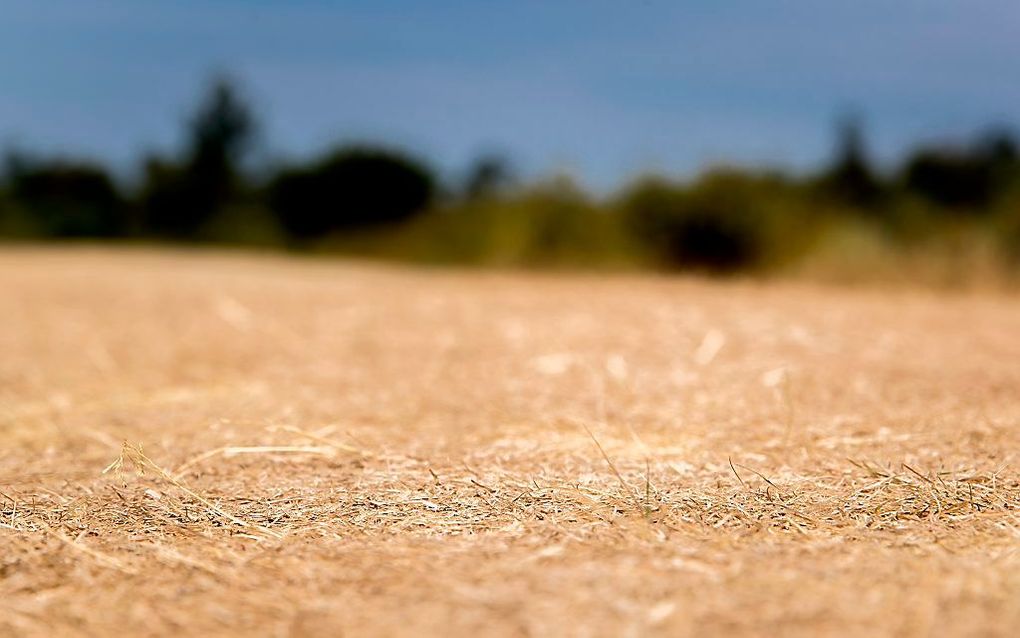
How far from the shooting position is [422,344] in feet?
12.0

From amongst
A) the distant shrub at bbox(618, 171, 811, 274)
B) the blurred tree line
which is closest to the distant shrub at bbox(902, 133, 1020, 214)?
the blurred tree line

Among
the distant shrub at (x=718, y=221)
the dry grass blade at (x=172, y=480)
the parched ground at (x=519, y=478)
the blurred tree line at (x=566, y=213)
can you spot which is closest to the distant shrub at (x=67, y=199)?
the blurred tree line at (x=566, y=213)

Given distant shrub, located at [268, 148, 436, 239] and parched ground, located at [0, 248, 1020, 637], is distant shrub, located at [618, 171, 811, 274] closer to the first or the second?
parched ground, located at [0, 248, 1020, 637]

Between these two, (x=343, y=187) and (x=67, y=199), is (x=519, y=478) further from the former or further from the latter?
(x=67, y=199)

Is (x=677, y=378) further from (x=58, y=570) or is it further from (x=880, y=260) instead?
(x=880, y=260)

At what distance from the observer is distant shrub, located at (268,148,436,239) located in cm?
1584

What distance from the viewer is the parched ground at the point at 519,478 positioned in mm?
1300

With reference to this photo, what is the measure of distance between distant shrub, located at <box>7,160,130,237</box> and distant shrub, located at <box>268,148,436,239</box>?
3.17 meters

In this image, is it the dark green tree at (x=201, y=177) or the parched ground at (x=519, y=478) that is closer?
the parched ground at (x=519, y=478)

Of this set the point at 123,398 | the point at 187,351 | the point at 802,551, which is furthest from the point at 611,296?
the point at 802,551

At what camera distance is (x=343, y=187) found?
631 inches

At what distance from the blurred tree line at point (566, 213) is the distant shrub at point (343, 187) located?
0.02m

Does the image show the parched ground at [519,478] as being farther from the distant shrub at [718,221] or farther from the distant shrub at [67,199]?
the distant shrub at [67,199]

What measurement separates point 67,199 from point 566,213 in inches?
449
